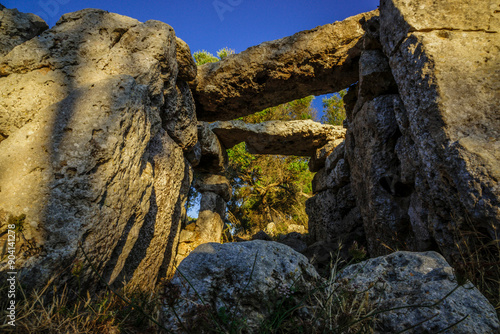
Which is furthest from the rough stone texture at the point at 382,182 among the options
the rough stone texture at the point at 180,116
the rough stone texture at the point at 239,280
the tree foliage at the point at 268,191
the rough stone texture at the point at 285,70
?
the tree foliage at the point at 268,191

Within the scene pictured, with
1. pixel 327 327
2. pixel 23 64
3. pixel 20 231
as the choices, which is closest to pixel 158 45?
pixel 23 64

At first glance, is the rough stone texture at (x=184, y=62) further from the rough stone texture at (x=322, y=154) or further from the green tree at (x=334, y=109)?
the green tree at (x=334, y=109)

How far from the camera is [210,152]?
20.9ft

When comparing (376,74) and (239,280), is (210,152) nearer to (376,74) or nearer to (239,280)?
(376,74)

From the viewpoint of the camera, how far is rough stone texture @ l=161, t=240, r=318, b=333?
4.09 feet

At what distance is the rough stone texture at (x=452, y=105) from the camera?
1887mm

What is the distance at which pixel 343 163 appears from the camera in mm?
5328

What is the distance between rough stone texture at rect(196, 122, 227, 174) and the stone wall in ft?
11.3

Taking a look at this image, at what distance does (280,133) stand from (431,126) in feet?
14.5

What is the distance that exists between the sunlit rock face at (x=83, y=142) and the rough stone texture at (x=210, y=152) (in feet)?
8.41

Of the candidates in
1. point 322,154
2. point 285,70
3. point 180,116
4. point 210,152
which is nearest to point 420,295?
point 180,116

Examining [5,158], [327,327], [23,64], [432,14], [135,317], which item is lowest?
[135,317]

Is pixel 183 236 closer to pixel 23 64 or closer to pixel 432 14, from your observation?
pixel 23 64

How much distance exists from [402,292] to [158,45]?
10.9ft
